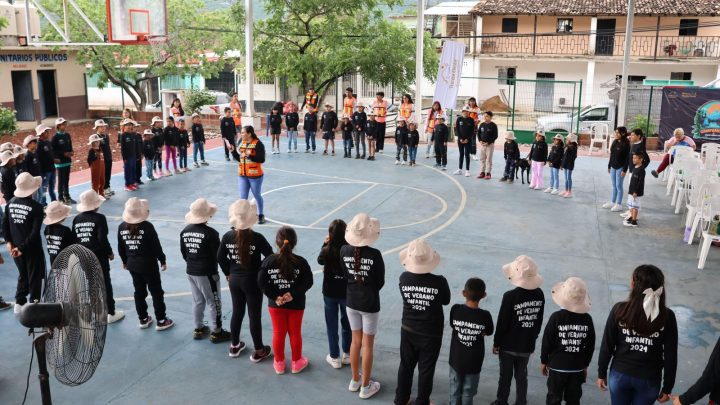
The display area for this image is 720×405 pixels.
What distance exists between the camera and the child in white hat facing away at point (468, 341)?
5.74 m

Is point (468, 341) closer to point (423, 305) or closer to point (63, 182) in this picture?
point (423, 305)

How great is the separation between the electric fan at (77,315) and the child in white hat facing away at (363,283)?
2.52m

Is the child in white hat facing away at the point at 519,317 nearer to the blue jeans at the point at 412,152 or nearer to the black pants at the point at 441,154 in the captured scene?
the black pants at the point at 441,154

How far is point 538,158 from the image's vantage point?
15320 millimetres

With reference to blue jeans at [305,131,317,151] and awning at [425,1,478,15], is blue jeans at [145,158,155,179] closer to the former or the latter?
blue jeans at [305,131,317,151]

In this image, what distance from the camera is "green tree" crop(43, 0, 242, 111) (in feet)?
88.5

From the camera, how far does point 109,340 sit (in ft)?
25.8

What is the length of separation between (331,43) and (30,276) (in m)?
18.1

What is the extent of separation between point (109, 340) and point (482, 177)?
11187 millimetres

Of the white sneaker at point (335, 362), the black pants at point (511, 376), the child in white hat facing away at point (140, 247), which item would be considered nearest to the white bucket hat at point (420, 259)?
the black pants at point (511, 376)

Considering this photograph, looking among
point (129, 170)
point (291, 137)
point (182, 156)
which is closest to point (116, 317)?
point (129, 170)

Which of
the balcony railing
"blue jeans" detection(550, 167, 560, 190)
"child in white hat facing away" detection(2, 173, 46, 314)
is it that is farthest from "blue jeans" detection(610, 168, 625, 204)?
the balcony railing

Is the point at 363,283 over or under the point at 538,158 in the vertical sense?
under

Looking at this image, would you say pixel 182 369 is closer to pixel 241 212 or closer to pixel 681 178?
pixel 241 212
